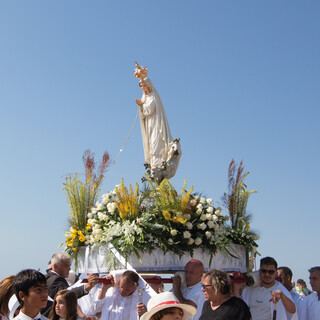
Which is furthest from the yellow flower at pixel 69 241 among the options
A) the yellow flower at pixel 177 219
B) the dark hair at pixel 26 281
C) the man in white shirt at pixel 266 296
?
the dark hair at pixel 26 281

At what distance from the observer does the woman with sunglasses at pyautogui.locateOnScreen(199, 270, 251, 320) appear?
4672 millimetres

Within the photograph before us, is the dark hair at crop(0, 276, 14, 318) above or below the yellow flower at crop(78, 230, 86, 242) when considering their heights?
below

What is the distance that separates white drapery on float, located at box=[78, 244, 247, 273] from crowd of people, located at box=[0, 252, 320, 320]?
42cm

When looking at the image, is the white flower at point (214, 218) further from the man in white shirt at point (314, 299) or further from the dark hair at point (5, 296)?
the dark hair at point (5, 296)

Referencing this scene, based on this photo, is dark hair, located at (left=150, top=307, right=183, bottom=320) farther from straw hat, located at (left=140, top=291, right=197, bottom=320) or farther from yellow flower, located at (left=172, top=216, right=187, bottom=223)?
yellow flower, located at (left=172, top=216, right=187, bottom=223)

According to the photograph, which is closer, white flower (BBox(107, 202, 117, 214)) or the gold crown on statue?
white flower (BBox(107, 202, 117, 214))

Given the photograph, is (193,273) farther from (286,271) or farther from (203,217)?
(286,271)

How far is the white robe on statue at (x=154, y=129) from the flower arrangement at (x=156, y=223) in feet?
5.76

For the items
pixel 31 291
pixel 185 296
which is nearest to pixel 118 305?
pixel 185 296

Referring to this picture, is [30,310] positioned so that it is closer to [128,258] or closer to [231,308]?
[231,308]

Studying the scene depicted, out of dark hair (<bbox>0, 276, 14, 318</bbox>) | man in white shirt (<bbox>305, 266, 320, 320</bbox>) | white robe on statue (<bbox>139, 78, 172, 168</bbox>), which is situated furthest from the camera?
white robe on statue (<bbox>139, 78, 172, 168</bbox>)

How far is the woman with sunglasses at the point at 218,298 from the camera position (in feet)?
15.3

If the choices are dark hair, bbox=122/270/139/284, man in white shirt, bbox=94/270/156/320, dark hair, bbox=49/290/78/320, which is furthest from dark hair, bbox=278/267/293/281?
dark hair, bbox=49/290/78/320

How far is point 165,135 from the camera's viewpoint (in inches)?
398
